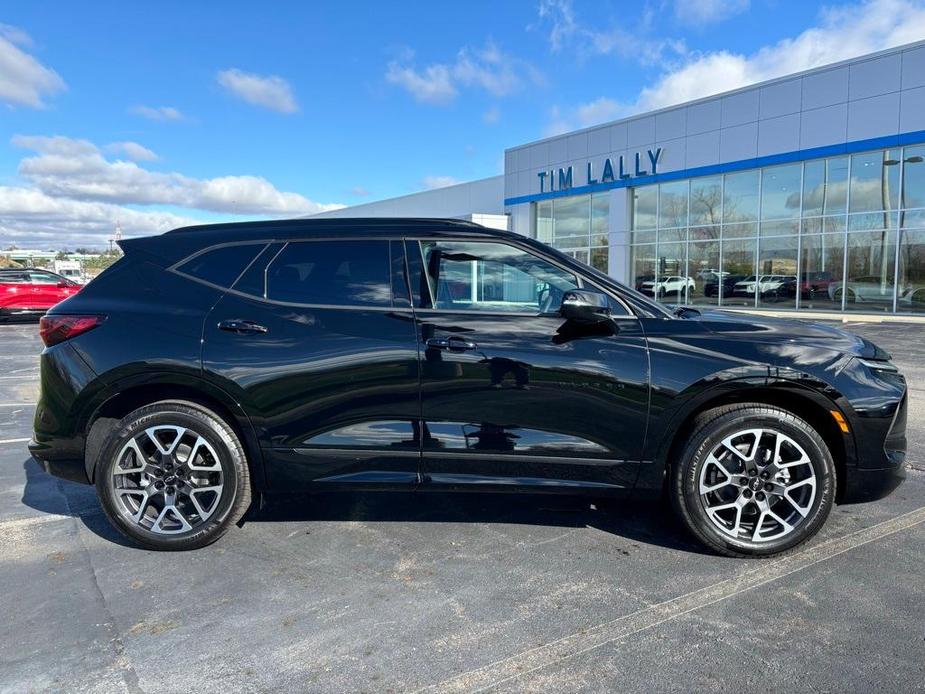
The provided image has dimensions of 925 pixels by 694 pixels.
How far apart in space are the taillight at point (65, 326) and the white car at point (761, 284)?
21230 millimetres

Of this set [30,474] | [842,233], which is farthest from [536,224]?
[30,474]

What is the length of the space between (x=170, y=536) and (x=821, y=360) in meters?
3.61

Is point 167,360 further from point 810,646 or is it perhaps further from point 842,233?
point 842,233

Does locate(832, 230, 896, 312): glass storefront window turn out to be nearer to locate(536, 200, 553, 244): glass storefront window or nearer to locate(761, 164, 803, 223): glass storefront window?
locate(761, 164, 803, 223): glass storefront window

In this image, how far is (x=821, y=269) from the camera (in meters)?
19.5

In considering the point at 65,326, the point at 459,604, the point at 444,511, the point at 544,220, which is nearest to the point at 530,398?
the point at 459,604

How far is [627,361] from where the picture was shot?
3.18 m

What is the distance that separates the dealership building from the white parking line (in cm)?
1803

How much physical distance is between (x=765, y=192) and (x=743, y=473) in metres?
20.0

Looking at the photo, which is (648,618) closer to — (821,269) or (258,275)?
(258,275)

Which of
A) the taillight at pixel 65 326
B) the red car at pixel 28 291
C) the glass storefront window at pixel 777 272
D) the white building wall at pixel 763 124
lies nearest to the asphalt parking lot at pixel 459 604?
the taillight at pixel 65 326

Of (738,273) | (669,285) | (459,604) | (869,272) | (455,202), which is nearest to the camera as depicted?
(459,604)

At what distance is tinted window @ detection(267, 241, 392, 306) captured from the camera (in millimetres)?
3404

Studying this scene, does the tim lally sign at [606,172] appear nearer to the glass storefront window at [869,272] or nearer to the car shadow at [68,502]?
the glass storefront window at [869,272]
